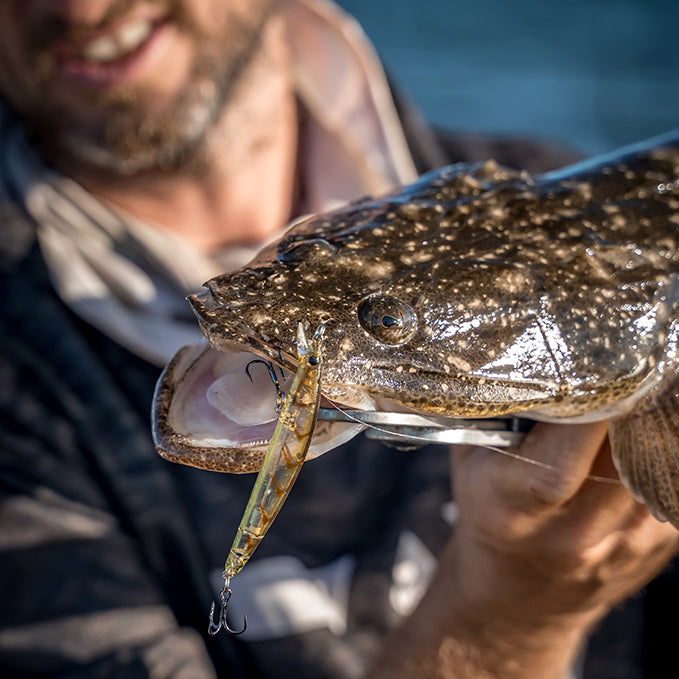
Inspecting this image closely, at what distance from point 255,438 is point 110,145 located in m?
2.24

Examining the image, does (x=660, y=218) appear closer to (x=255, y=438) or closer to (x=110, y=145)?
(x=255, y=438)

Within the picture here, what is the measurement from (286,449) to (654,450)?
0.67 metres

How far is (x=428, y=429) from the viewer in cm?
117

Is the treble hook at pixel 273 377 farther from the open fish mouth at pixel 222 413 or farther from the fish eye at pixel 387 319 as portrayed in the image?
the fish eye at pixel 387 319

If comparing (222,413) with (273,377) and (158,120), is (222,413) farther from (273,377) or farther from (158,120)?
(158,120)

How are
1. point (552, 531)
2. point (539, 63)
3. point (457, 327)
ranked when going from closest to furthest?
point (457, 327)
point (552, 531)
point (539, 63)

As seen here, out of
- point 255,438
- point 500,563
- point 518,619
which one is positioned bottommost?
point 518,619

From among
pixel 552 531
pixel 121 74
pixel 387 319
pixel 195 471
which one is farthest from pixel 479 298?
pixel 121 74

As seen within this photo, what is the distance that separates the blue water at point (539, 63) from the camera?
1081 cm

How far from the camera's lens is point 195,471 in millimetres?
2570

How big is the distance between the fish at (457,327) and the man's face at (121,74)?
190 centimetres

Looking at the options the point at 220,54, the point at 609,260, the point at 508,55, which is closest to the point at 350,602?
the point at 609,260

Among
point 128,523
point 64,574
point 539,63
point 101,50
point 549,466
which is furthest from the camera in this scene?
point 539,63

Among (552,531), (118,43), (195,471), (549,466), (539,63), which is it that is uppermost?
(118,43)
